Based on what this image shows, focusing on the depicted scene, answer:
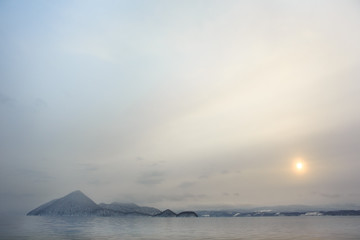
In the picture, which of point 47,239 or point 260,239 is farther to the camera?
point 260,239

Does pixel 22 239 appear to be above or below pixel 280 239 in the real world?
above

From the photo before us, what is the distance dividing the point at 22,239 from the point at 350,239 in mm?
94562

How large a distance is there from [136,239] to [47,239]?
968 inches

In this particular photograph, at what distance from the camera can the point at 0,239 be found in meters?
73.1

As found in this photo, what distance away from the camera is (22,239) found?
73312mm

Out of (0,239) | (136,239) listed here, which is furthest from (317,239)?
(0,239)

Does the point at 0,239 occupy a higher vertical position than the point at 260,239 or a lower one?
higher

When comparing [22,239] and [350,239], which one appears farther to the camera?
[350,239]

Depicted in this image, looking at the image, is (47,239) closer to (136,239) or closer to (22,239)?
(22,239)

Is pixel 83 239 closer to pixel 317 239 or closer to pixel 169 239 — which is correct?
pixel 169 239

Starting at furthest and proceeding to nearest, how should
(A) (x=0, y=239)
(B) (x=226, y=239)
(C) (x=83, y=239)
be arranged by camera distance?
(B) (x=226, y=239)
(C) (x=83, y=239)
(A) (x=0, y=239)

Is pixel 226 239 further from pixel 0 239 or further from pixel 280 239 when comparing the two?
pixel 0 239

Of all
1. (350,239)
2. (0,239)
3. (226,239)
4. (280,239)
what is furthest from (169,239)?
(350,239)

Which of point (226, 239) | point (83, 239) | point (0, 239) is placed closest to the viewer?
point (0, 239)
